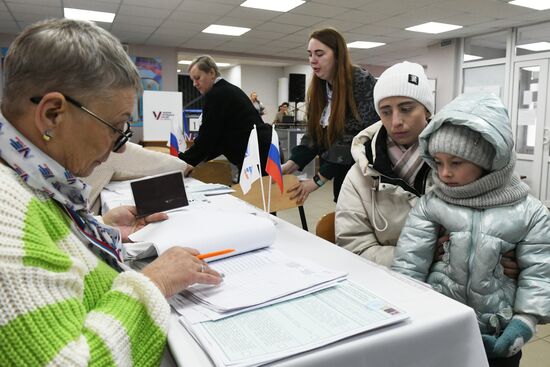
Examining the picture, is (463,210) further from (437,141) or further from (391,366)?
(391,366)

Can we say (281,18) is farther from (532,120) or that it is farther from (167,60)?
(532,120)

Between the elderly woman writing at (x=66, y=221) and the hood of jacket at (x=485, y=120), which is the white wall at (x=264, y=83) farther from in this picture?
the elderly woman writing at (x=66, y=221)

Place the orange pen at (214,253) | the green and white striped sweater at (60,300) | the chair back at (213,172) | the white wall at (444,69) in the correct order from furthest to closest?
1. the white wall at (444,69)
2. the chair back at (213,172)
3. the orange pen at (214,253)
4. the green and white striped sweater at (60,300)

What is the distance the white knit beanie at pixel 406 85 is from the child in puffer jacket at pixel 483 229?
17 cm

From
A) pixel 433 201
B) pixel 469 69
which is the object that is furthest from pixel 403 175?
pixel 469 69

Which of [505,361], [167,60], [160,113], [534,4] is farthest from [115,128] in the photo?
[167,60]

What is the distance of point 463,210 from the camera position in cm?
115

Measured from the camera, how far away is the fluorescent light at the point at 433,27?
698 cm

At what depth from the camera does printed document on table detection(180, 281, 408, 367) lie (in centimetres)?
58

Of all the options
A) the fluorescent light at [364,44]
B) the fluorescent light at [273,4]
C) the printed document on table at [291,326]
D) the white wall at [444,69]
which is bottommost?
the printed document on table at [291,326]

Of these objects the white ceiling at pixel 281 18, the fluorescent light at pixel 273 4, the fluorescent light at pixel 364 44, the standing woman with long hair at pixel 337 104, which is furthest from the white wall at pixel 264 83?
the standing woman with long hair at pixel 337 104

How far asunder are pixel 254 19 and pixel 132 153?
5.13 meters

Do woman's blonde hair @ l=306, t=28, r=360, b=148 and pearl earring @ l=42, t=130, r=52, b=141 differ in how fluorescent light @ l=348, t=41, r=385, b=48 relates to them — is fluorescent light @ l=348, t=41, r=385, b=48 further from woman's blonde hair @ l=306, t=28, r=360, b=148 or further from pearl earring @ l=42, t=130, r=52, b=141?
pearl earring @ l=42, t=130, r=52, b=141

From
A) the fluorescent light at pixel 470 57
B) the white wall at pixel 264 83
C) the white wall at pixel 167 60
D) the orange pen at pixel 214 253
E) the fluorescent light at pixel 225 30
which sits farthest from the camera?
the white wall at pixel 264 83
